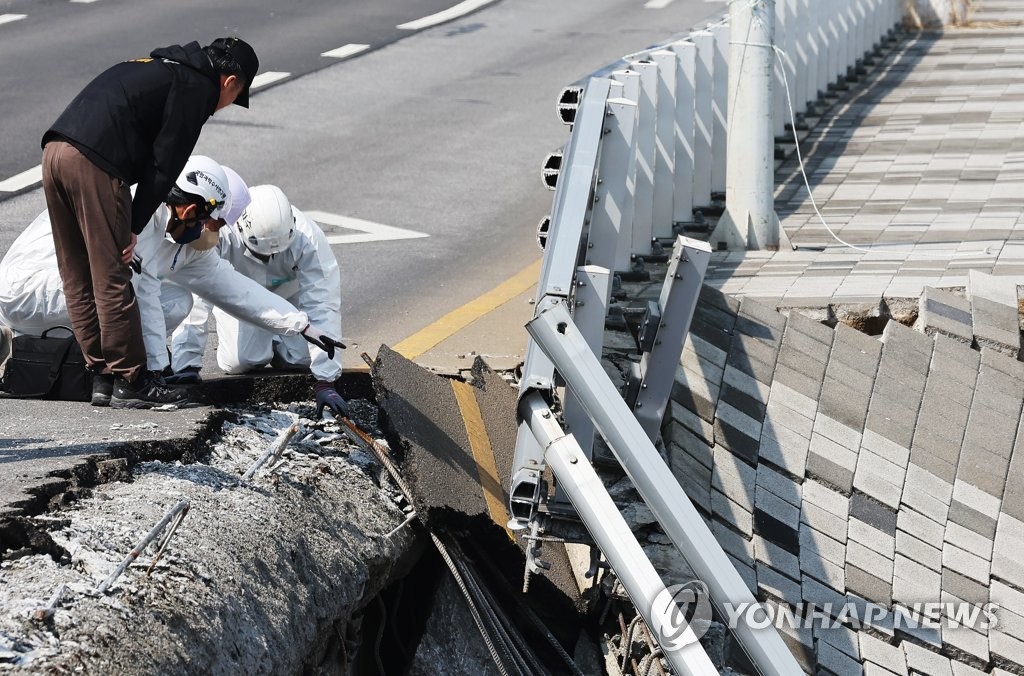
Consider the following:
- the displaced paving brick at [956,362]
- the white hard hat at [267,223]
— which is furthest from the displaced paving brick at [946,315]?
the white hard hat at [267,223]

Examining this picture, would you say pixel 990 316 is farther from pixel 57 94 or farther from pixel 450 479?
pixel 57 94

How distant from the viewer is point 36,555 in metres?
3.48

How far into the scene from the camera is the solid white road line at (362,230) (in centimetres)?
875

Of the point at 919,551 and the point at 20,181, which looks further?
the point at 20,181

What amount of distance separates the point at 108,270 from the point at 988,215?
491 cm

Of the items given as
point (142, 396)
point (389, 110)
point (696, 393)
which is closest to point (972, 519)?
point (696, 393)

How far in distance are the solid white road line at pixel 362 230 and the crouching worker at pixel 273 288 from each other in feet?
7.80

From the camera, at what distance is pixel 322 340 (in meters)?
5.18

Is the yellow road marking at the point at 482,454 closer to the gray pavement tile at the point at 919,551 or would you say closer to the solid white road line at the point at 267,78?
the gray pavement tile at the point at 919,551

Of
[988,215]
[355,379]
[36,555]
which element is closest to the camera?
[36,555]

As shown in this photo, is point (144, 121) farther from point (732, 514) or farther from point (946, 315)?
point (946, 315)

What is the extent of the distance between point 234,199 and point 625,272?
1.91 metres

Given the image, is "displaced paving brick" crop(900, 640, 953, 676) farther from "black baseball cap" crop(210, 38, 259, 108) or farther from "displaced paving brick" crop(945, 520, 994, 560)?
"black baseball cap" crop(210, 38, 259, 108)

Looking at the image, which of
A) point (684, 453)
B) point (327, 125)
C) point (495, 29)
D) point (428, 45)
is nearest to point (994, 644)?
point (684, 453)
